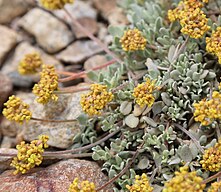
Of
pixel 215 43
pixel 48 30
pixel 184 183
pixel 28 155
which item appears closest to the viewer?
pixel 184 183

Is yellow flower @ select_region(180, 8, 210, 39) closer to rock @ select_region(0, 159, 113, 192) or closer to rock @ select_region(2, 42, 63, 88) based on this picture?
rock @ select_region(0, 159, 113, 192)

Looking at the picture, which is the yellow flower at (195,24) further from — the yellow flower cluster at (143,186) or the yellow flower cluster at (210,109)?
the yellow flower cluster at (143,186)

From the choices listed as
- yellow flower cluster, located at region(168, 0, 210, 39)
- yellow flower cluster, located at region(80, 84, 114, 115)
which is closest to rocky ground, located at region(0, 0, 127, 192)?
yellow flower cluster, located at region(80, 84, 114, 115)

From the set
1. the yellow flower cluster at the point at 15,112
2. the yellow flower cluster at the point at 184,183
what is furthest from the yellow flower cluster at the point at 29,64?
the yellow flower cluster at the point at 184,183

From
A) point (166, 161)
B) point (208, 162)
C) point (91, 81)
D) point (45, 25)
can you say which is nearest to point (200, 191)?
point (208, 162)

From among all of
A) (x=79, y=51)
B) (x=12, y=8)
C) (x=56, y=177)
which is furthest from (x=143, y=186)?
(x=12, y=8)

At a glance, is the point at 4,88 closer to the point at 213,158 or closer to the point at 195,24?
the point at 195,24

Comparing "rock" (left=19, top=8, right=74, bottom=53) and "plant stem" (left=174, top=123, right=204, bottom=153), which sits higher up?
"plant stem" (left=174, top=123, right=204, bottom=153)
